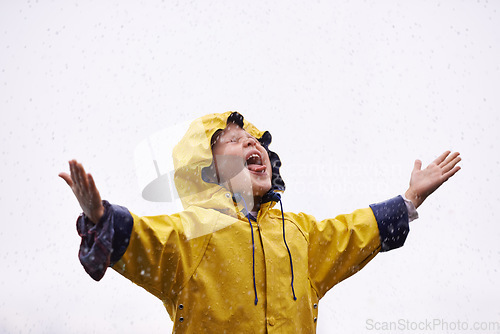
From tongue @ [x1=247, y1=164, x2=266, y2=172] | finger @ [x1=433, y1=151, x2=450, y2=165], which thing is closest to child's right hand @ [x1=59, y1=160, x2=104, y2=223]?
tongue @ [x1=247, y1=164, x2=266, y2=172]

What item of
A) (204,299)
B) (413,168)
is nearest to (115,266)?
(204,299)

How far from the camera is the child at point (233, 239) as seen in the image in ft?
10.5

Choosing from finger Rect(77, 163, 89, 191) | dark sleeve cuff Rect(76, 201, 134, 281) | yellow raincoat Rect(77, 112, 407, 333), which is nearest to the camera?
finger Rect(77, 163, 89, 191)

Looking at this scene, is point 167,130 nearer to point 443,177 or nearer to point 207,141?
point 207,141

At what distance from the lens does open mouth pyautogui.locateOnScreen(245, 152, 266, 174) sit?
13.4 feet

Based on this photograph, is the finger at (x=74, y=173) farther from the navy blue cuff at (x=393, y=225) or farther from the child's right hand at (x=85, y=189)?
the navy blue cuff at (x=393, y=225)

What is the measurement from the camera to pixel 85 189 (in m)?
2.92

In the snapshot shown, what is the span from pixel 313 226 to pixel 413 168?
1016 millimetres

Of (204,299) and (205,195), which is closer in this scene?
(204,299)

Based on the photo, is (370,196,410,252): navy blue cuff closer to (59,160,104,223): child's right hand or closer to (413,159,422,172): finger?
(413,159,422,172): finger

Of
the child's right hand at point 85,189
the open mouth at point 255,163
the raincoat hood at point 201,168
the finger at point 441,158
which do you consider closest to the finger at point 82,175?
the child's right hand at point 85,189

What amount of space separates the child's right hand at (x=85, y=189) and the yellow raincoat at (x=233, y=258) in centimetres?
31

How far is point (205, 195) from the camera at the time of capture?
156 inches

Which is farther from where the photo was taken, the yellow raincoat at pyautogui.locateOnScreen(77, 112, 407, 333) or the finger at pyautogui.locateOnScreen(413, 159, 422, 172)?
→ the finger at pyautogui.locateOnScreen(413, 159, 422, 172)
